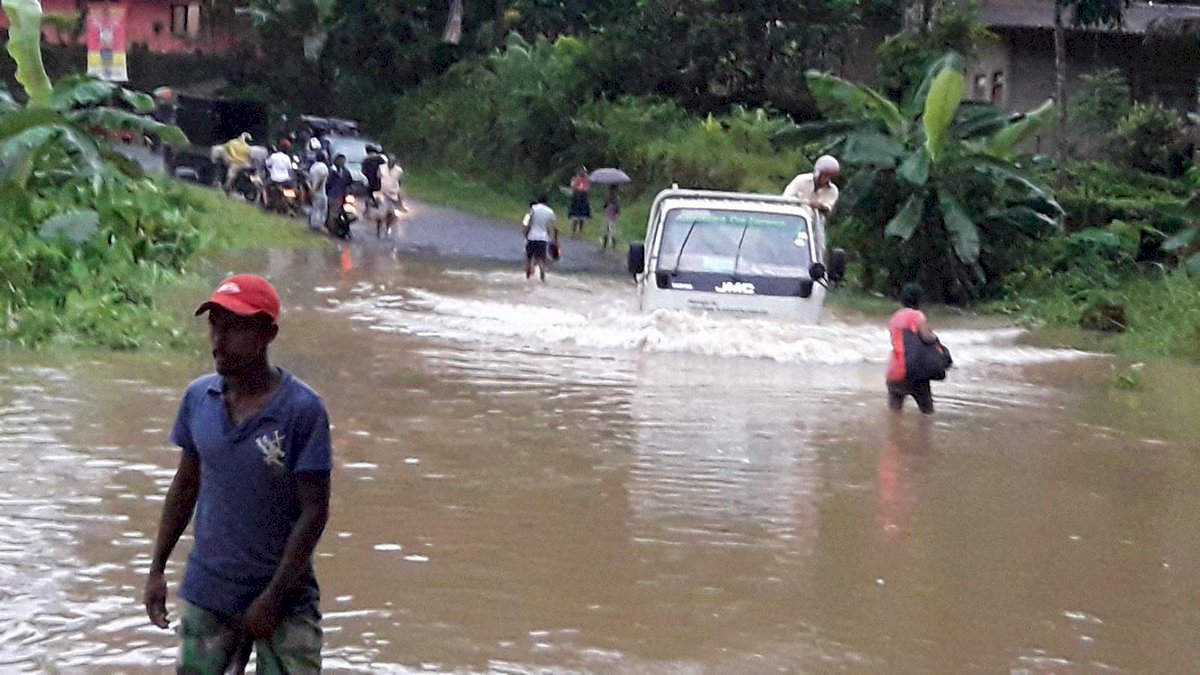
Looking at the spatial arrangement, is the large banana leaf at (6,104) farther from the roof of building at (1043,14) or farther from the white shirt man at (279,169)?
the roof of building at (1043,14)

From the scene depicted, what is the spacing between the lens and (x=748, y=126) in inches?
1282

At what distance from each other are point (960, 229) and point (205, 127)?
22.7m

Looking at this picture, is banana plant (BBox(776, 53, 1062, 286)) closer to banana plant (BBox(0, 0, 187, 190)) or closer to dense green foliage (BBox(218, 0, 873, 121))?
banana plant (BBox(0, 0, 187, 190))

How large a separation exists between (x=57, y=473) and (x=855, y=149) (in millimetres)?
14530

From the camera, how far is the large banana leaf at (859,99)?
22.5m

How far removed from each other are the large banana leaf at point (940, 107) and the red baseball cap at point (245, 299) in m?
17.5

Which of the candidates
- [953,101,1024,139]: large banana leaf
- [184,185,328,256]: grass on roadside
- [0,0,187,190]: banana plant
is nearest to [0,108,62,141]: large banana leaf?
[0,0,187,190]: banana plant

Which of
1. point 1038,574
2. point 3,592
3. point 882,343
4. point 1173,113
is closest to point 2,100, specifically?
point 882,343

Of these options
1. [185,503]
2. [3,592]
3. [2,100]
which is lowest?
[3,592]

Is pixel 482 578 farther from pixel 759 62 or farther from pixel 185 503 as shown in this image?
pixel 759 62

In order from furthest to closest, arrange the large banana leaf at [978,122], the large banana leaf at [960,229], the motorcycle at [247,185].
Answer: the motorcycle at [247,185] → the large banana leaf at [978,122] → the large banana leaf at [960,229]

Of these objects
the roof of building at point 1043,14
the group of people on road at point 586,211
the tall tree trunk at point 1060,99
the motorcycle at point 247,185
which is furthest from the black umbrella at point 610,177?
the tall tree trunk at point 1060,99

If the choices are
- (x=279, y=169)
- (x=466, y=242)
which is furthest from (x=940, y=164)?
(x=279, y=169)

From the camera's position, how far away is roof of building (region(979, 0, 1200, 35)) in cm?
3130
